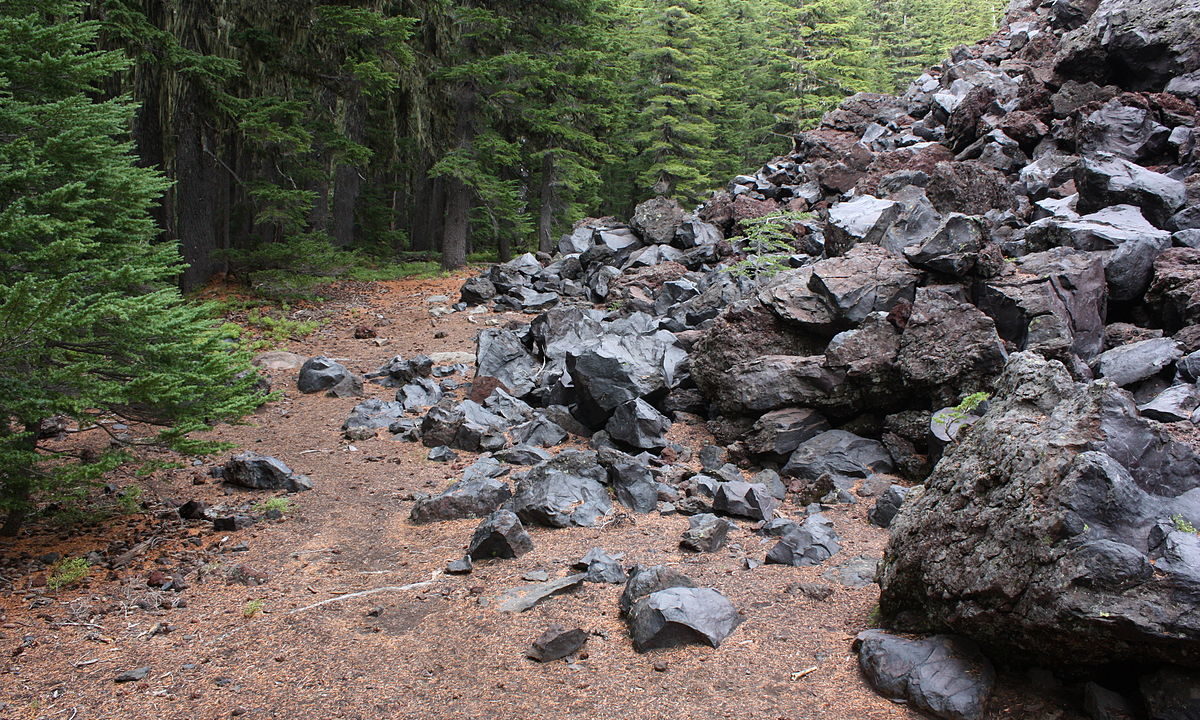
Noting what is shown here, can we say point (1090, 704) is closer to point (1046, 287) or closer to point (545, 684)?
point (545, 684)

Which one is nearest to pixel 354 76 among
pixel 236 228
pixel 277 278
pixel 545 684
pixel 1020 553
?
pixel 277 278

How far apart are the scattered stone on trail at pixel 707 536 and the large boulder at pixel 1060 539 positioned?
1521 millimetres

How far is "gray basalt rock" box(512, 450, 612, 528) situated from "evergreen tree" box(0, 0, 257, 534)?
7.74ft

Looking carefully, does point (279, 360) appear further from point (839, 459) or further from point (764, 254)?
point (839, 459)

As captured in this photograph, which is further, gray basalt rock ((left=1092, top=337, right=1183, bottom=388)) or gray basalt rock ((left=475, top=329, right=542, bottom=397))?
gray basalt rock ((left=475, top=329, right=542, bottom=397))

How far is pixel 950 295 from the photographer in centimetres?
783

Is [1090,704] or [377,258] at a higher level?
[1090,704]

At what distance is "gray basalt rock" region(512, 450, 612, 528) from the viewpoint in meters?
6.26

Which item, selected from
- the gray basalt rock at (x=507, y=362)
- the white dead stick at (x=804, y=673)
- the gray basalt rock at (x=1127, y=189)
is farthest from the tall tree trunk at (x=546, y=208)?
the white dead stick at (x=804, y=673)

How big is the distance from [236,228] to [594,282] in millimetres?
11972

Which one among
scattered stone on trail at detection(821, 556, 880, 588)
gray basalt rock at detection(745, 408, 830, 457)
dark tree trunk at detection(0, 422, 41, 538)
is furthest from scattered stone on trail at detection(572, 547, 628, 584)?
dark tree trunk at detection(0, 422, 41, 538)

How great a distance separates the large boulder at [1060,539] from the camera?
3.14m

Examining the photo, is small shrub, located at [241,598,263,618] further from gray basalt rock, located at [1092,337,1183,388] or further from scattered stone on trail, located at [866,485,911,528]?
gray basalt rock, located at [1092,337,1183,388]

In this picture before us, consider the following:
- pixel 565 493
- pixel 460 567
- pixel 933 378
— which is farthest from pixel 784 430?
pixel 460 567
